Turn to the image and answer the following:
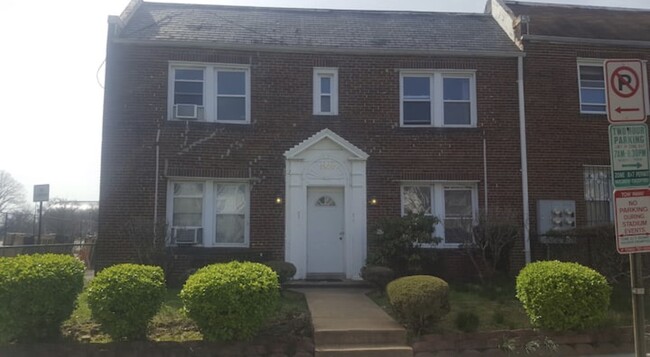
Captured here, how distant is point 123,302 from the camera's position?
766 cm

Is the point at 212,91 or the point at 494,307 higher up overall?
the point at 212,91

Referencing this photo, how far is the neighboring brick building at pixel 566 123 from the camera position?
14273mm

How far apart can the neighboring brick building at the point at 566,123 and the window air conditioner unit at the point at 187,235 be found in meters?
8.31

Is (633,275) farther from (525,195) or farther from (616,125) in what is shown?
(525,195)

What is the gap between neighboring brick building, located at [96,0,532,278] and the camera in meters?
13.6

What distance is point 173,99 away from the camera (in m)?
14.0

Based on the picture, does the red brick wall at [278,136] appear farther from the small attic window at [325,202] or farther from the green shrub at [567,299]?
the green shrub at [567,299]

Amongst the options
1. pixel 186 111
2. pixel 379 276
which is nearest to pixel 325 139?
pixel 186 111

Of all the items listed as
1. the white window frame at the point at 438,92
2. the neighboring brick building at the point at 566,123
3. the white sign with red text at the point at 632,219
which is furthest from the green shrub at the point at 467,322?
the white window frame at the point at 438,92

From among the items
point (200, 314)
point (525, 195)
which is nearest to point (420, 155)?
point (525, 195)

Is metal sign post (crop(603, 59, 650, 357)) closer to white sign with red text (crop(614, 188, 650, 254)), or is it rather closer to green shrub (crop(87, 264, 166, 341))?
white sign with red text (crop(614, 188, 650, 254))

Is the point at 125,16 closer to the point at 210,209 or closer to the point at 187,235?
the point at 210,209

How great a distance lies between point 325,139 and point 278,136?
1.17 meters

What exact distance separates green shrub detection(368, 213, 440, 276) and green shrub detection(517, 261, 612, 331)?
4539mm
